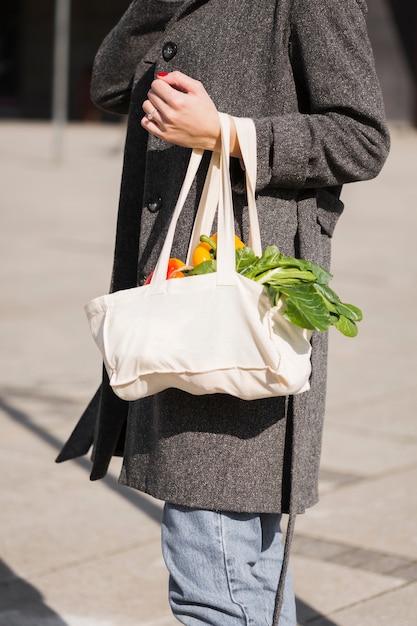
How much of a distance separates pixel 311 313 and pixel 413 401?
4.04 m

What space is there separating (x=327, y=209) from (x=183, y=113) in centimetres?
45

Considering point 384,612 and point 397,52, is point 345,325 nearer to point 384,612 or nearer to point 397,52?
point 384,612

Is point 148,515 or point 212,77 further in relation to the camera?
point 148,515

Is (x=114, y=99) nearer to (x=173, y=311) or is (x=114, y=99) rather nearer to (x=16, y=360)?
(x=173, y=311)

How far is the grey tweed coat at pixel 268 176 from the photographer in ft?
7.16

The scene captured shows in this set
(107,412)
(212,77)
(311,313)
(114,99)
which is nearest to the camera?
(311,313)

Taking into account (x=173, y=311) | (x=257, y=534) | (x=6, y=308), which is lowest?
(x=6, y=308)

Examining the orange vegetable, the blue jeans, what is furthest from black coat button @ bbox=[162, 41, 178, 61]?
the blue jeans

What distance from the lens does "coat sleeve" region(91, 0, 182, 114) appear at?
2.57 metres

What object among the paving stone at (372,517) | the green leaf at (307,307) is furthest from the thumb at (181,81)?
the paving stone at (372,517)

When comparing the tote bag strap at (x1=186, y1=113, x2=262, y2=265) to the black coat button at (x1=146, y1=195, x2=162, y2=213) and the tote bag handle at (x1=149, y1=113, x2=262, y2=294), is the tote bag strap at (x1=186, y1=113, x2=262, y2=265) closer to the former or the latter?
the tote bag handle at (x1=149, y1=113, x2=262, y2=294)

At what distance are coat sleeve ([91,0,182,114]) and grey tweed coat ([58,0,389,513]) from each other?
0.20 m

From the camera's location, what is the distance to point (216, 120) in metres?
2.11

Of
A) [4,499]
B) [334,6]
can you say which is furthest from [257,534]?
[4,499]
